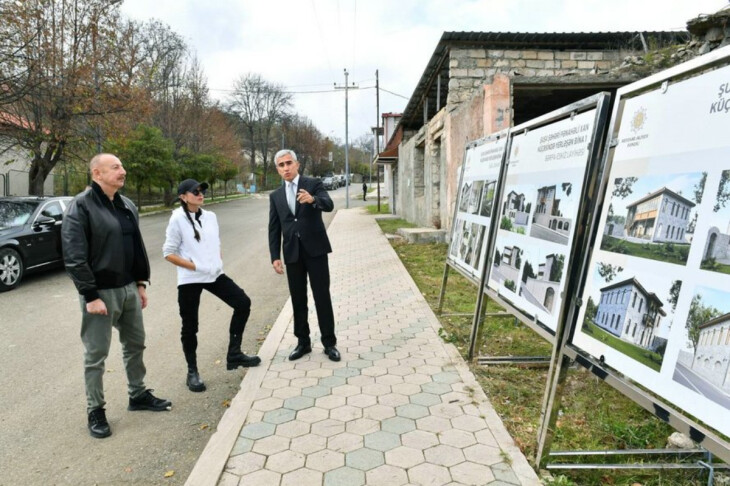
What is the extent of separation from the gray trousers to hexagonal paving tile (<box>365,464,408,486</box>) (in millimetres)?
2043

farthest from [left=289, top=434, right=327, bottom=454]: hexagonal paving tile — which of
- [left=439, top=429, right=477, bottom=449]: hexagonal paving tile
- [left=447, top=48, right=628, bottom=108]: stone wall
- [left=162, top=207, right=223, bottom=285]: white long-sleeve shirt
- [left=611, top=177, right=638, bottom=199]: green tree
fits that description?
[left=447, top=48, right=628, bottom=108]: stone wall

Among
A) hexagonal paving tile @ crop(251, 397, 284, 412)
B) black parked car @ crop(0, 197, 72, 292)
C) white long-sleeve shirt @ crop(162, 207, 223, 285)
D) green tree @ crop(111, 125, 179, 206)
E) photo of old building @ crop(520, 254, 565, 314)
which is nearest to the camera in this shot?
photo of old building @ crop(520, 254, 565, 314)

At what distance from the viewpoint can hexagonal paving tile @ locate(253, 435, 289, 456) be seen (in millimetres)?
3100

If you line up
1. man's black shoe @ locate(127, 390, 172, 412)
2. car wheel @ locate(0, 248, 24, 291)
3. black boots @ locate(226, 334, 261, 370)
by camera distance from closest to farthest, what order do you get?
1. man's black shoe @ locate(127, 390, 172, 412)
2. black boots @ locate(226, 334, 261, 370)
3. car wheel @ locate(0, 248, 24, 291)

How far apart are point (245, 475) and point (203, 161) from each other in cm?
3084

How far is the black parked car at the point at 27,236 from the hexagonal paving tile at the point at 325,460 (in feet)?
22.6

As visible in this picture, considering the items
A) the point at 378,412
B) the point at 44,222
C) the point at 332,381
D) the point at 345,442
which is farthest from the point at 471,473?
the point at 44,222

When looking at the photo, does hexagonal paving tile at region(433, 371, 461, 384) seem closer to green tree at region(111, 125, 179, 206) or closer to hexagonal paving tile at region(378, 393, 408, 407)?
hexagonal paving tile at region(378, 393, 408, 407)

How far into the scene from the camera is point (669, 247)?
217 cm

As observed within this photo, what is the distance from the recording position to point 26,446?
3350 millimetres

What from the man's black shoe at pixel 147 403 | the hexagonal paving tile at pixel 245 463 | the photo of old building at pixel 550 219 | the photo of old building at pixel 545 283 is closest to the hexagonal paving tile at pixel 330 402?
the hexagonal paving tile at pixel 245 463

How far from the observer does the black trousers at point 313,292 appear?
4.69m

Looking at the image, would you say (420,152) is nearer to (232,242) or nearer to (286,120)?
(232,242)

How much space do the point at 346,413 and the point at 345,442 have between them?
1.37 feet
